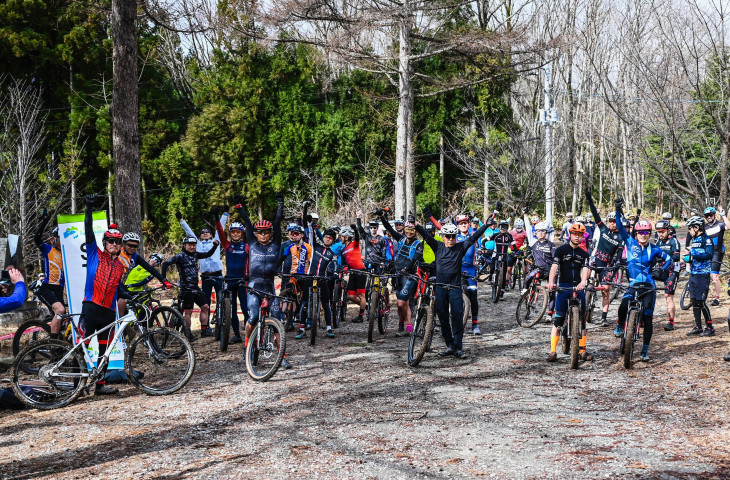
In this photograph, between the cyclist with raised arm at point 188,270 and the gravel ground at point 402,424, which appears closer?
the gravel ground at point 402,424

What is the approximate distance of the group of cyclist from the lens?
30.0 feet

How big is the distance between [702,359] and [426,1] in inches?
629

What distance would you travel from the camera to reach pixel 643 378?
8531mm

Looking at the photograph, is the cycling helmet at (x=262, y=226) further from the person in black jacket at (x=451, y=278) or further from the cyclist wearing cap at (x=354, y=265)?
the cyclist wearing cap at (x=354, y=265)

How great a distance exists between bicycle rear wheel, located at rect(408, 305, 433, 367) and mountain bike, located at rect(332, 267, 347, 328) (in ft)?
11.0

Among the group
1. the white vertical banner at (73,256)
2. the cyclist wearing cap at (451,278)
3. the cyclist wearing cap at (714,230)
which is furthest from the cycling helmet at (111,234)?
the cyclist wearing cap at (714,230)

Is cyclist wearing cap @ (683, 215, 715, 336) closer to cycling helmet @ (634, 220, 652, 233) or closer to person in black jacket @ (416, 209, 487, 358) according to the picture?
cycling helmet @ (634, 220, 652, 233)

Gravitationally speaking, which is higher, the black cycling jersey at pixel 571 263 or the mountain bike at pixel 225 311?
the black cycling jersey at pixel 571 263

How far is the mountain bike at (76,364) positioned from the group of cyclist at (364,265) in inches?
11.1

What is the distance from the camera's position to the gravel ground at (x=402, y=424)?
5.46 metres

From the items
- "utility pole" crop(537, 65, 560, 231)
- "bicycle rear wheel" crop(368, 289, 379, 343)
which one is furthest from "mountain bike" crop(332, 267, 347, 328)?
"utility pole" crop(537, 65, 560, 231)

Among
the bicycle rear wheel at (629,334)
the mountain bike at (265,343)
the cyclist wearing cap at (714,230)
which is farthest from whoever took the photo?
the cyclist wearing cap at (714,230)

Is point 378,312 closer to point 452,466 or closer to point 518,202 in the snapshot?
point 452,466

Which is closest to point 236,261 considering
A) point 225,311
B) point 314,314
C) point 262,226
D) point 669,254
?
point 225,311
